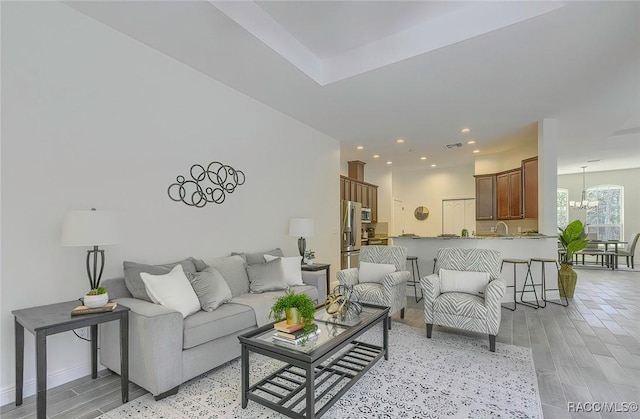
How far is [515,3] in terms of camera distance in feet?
8.92

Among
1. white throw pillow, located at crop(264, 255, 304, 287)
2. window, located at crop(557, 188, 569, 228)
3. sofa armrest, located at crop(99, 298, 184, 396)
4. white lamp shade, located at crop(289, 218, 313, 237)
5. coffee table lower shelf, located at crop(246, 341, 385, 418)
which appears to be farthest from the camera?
window, located at crop(557, 188, 569, 228)

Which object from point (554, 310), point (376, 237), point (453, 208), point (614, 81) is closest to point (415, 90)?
point (614, 81)

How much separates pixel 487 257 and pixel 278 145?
327 cm

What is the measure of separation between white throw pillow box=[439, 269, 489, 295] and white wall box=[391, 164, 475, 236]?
6330mm

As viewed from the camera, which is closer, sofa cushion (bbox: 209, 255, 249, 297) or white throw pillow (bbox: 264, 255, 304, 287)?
sofa cushion (bbox: 209, 255, 249, 297)

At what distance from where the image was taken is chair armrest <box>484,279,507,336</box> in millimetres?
3047

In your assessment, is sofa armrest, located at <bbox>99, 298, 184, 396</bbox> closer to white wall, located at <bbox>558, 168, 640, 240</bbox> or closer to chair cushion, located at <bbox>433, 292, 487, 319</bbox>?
chair cushion, located at <bbox>433, 292, 487, 319</bbox>

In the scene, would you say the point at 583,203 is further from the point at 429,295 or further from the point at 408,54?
the point at 408,54

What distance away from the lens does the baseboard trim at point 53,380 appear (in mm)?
2215

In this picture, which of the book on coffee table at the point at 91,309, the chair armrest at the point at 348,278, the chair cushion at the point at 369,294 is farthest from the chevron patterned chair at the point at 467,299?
the book on coffee table at the point at 91,309

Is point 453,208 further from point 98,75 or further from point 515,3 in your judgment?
point 98,75

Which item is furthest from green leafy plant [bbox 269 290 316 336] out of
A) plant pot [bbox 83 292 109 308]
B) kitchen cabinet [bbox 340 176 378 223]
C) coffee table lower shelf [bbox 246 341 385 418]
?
kitchen cabinet [bbox 340 176 378 223]

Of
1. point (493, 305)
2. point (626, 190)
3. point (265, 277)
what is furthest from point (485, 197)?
point (265, 277)

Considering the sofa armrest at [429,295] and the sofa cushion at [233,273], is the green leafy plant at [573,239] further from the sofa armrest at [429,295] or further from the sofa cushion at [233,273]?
the sofa cushion at [233,273]
